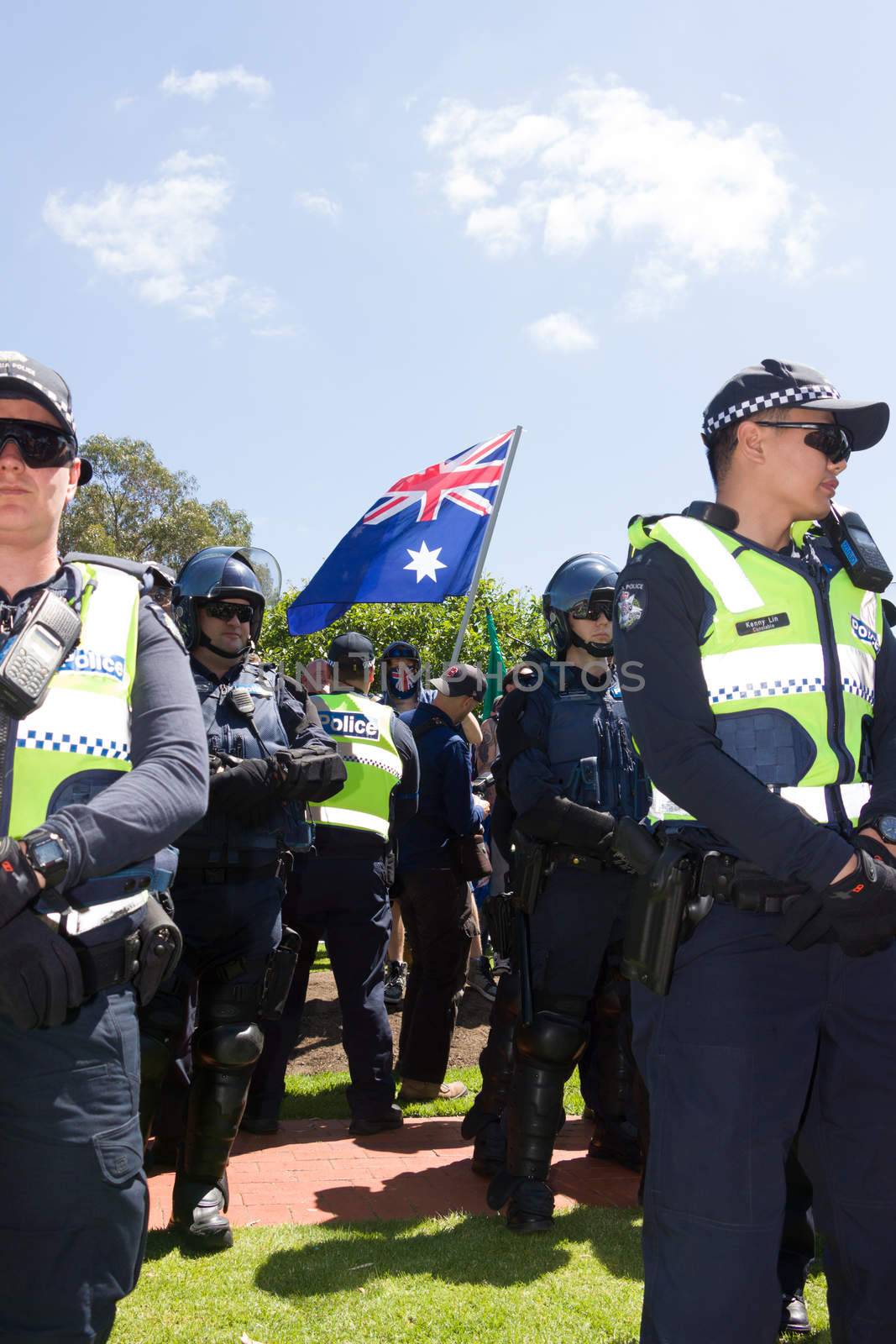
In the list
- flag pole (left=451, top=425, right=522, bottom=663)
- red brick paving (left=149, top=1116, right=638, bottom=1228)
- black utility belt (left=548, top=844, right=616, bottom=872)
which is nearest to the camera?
black utility belt (left=548, top=844, right=616, bottom=872)

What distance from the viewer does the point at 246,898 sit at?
4.62 m

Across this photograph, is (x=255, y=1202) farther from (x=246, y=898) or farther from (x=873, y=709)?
(x=873, y=709)

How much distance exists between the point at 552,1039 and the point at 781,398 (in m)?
2.69

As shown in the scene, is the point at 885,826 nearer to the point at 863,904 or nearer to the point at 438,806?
the point at 863,904

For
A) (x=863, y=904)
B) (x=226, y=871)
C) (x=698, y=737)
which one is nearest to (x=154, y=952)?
(x=698, y=737)

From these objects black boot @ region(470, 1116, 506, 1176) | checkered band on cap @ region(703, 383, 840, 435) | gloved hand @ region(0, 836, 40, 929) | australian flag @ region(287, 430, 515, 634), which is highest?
australian flag @ region(287, 430, 515, 634)

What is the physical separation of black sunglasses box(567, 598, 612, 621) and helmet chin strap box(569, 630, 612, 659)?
0.08 meters

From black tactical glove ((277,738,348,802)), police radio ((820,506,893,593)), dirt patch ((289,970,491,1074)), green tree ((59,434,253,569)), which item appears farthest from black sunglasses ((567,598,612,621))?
green tree ((59,434,253,569))

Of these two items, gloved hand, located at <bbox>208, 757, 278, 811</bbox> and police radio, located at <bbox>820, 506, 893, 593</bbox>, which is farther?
gloved hand, located at <bbox>208, 757, 278, 811</bbox>

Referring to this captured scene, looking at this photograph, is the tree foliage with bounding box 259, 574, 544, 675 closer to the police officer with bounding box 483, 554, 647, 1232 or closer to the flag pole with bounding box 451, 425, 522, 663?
the flag pole with bounding box 451, 425, 522, 663

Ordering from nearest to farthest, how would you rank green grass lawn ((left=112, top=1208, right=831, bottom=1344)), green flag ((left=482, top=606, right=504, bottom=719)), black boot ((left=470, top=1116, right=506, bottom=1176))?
1. green grass lawn ((left=112, top=1208, right=831, bottom=1344))
2. black boot ((left=470, top=1116, right=506, bottom=1176))
3. green flag ((left=482, top=606, right=504, bottom=719))

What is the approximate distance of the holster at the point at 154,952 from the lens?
7.98 feet

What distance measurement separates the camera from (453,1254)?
421 centimetres

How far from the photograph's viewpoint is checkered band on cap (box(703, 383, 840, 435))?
114 inches
